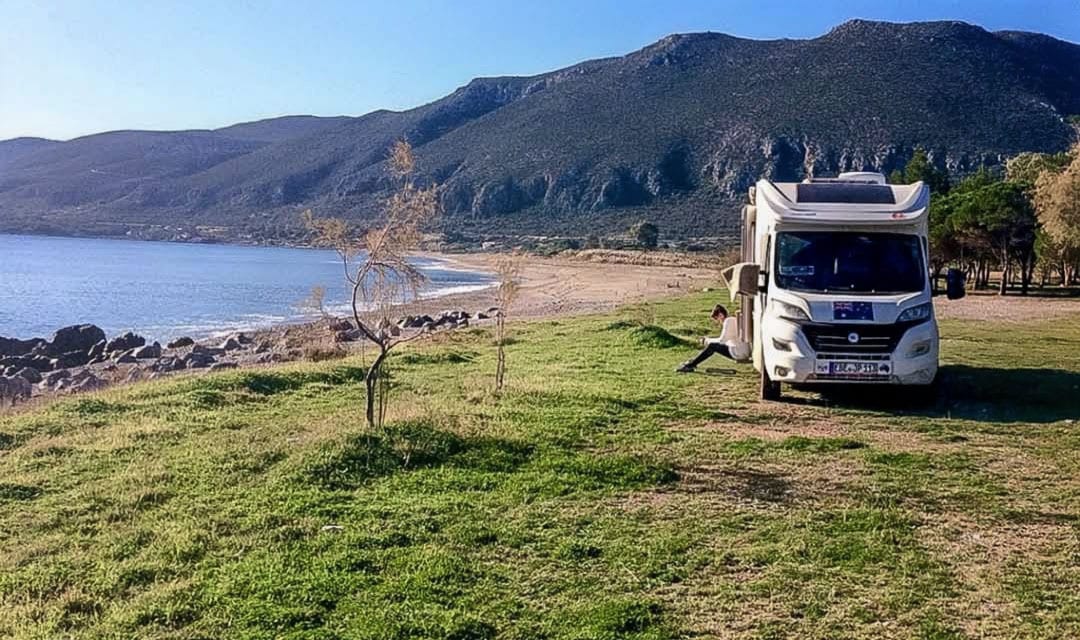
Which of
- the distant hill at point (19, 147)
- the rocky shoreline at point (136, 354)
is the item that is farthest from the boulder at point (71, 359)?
the distant hill at point (19, 147)

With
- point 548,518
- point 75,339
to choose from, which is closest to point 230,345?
point 75,339

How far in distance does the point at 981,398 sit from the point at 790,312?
318 centimetres

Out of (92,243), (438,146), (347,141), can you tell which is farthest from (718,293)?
(92,243)

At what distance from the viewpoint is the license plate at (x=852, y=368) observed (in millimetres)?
10688

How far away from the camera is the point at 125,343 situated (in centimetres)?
3012

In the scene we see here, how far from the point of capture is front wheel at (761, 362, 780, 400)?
38.8 feet

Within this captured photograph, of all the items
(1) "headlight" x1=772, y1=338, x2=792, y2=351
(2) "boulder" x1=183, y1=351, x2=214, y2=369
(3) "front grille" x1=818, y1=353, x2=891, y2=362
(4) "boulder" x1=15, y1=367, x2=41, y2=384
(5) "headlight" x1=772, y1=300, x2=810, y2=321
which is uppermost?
(5) "headlight" x1=772, y1=300, x2=810, y2=321

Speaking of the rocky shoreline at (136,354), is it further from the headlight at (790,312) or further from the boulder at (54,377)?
the headlight at (790,312)

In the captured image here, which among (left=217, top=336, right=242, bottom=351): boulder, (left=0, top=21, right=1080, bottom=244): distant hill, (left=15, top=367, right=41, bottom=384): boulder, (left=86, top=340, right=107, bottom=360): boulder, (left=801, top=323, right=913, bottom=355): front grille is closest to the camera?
(left=801, top=323, right=913, bottom=355): front grille

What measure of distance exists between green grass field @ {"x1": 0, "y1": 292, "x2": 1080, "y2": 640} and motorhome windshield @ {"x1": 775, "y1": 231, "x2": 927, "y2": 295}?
60.7 inches

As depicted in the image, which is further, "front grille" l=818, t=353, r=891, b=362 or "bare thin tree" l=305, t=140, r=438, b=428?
"front grille" l=818, t=353, r=891, b=362

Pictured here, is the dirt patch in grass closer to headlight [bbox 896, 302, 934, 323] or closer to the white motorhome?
the white motorhome

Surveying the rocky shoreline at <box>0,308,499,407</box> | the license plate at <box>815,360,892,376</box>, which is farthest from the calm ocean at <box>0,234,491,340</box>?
the license plate at <box>815,360,892,376</box>

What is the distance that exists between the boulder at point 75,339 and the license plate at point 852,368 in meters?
25.8
